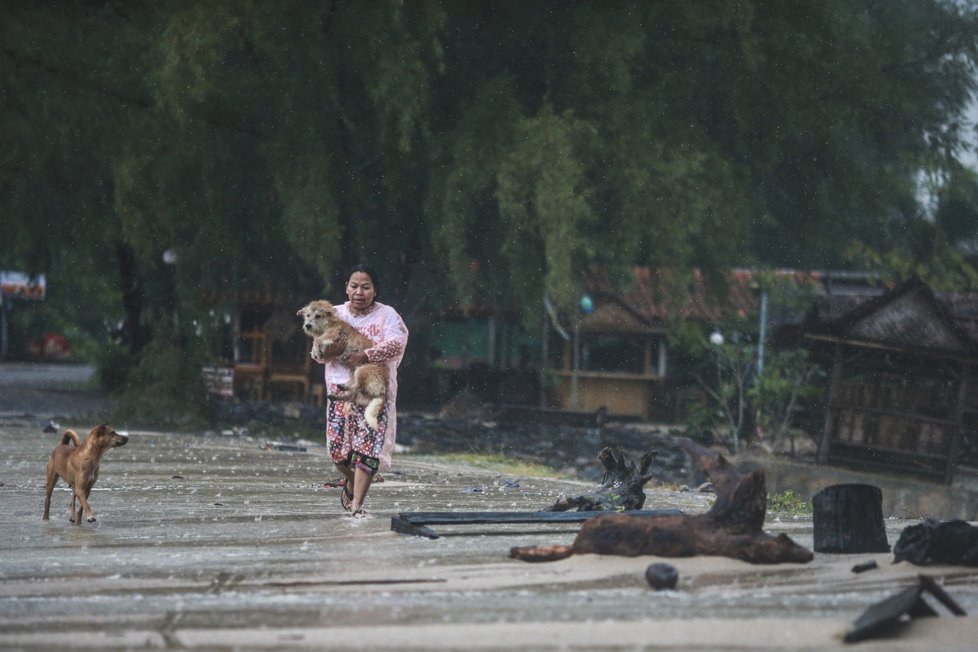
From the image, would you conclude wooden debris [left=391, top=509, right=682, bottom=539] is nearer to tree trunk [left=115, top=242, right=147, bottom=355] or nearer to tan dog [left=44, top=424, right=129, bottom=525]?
tan dog [left=44, top=424, right=129, bottom=525]

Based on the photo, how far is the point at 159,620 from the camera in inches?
265

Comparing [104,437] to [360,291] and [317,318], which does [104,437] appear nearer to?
[317,318]

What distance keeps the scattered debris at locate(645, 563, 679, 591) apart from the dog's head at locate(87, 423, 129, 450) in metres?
4.42

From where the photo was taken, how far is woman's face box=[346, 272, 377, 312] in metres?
11.2

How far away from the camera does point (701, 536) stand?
8.50 meters

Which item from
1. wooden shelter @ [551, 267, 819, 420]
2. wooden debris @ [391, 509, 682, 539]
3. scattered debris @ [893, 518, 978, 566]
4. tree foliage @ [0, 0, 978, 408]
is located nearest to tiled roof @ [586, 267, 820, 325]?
tree foliage @ [0, 0, 978, 408]

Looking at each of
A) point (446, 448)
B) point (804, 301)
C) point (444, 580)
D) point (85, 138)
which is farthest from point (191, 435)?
point (444, 580)

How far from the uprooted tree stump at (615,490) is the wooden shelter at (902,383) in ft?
33.5

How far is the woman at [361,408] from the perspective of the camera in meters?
11.0

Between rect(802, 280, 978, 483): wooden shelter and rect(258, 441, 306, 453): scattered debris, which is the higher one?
rect(802, 280, 978, 483): wooden shelter

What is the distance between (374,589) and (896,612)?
2607mm

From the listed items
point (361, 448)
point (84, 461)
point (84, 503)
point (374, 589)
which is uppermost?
point (361, 448)

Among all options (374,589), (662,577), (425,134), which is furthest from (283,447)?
(662,577)

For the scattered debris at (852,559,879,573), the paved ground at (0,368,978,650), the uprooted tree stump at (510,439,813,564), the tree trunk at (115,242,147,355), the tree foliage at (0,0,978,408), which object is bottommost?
the paved ground at (0,368,978,650)
